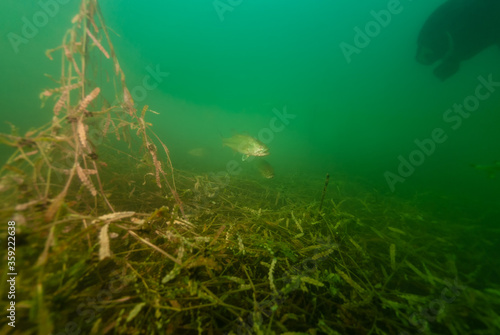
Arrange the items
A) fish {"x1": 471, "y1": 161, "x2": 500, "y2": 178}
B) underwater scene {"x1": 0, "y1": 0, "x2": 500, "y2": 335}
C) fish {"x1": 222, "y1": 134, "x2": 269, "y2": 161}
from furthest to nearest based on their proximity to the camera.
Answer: fish {"x1": 222, "y1": 134, "x2": 269, "y2": 161} < fish {"x1": 471, "y1": 161, "x2": 500, "y2": 178} < underwater scene {"x1": 0, "y1": 0, "x2": 500, "y2": 335}

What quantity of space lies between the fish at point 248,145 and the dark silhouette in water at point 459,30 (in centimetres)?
1653

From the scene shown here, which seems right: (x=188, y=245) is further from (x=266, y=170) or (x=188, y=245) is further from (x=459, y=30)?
(x=459, y=30)

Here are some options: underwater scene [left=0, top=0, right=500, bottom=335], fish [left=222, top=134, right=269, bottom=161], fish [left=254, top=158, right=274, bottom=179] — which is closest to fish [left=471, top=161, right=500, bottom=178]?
underwater scene [left=0, top=0, right=500, bottom=335]

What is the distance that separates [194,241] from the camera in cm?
163

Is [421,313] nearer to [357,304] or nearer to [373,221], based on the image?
[357,304]

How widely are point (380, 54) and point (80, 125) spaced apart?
2703 inches

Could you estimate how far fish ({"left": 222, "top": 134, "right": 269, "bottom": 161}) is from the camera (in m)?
4.98

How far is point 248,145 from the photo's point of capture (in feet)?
17.3

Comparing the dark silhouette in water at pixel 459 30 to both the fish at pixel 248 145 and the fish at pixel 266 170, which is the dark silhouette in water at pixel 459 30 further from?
the fish at pixel 266 170

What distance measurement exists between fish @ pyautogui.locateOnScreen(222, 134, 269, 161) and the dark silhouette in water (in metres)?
16.5

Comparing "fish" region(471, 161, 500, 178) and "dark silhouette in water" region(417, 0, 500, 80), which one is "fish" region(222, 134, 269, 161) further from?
"dark silhouette in water" region(417, 0, 500, 80)

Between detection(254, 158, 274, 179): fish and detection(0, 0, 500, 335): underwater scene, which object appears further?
detection(254, 158, 274, 179): fish

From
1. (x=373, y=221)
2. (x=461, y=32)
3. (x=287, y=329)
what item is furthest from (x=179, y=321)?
(x=461, y=32)

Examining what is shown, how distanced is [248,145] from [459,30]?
1739 cm
